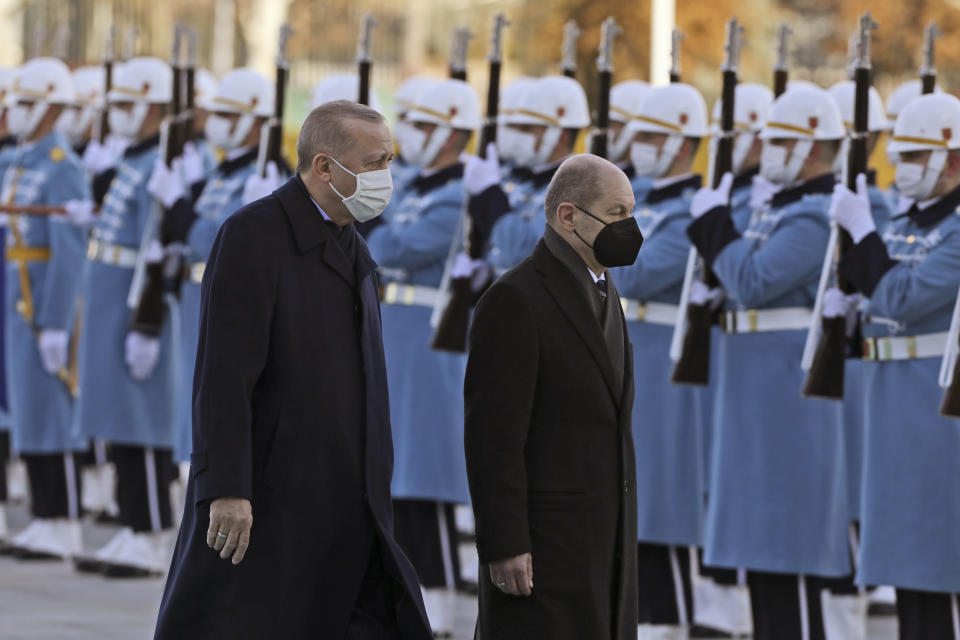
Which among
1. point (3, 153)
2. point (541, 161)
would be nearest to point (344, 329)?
point (541, 161)

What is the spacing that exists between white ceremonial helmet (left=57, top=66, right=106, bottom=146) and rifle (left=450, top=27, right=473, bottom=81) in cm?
246

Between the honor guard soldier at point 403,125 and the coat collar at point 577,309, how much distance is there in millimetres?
4252

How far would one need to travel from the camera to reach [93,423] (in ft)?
34.4

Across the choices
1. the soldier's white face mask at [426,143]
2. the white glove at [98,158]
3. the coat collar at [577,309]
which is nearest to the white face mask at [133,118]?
the white glove at [98,158]

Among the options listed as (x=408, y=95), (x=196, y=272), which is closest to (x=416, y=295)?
(x=196, y=272)

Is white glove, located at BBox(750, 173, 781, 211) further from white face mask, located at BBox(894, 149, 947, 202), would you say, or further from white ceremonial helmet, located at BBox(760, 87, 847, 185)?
white face mask, located at BBox(894, 149, 947, 202)

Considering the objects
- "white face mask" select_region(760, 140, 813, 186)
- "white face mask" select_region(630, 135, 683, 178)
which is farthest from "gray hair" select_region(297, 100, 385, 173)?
"white face mask" select_region(630, 135, 683, 178)

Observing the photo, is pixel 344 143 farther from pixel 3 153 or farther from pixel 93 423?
pixel 3 153

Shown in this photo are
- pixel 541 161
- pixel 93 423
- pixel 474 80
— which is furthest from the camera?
pixel 474 80

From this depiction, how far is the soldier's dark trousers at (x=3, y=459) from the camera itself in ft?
38.7

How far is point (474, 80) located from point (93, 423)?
19.6 metres

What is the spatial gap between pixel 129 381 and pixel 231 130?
4.47 ft

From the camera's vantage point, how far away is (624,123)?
33.7 ft

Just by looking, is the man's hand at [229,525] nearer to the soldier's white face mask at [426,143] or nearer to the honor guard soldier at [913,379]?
the honor guard soldier at [913,379]
